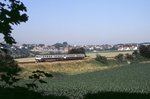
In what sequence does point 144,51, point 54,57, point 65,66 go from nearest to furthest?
point 65,66
point 54,57
point 144,51

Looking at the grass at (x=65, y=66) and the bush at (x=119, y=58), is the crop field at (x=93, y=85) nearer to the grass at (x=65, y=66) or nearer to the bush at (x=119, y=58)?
the grass at (x=65, y=66)

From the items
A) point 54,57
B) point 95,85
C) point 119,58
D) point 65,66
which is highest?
point 54,57

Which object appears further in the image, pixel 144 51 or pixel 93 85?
pixel 144 51

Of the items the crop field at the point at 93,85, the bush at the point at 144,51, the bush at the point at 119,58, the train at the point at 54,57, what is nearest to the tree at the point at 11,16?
the crop field at the point at 93,85

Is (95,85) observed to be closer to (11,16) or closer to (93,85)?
(93,85)

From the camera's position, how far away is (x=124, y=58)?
413 feet

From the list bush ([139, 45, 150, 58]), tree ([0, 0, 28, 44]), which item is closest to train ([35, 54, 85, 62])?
bush ([139, 45, 150, 58])

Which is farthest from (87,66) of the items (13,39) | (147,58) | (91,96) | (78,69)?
(13,39)

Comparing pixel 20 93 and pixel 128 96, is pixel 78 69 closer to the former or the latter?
pixel 128 96

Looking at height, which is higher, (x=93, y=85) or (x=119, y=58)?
(x=119, y=58)

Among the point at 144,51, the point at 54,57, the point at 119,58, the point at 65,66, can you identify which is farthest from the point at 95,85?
the point at 144,51

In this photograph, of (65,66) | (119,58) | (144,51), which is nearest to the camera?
(65,66)

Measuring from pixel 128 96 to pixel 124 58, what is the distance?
370ft

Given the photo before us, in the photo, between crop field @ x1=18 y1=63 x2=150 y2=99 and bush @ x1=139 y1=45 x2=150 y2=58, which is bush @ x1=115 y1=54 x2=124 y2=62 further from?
crop field @ x1=18 y1=63 x2=150 y2=99
